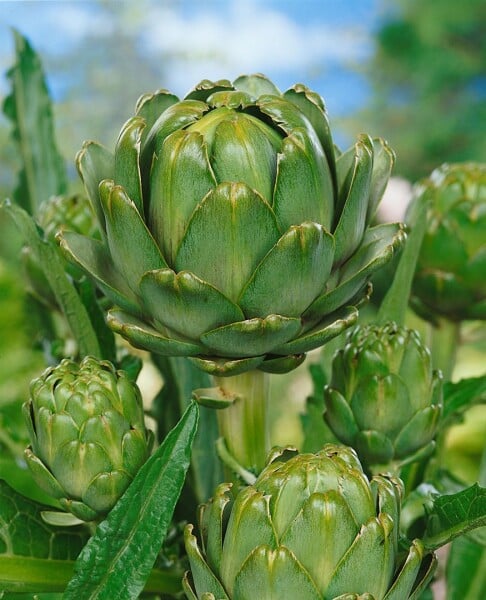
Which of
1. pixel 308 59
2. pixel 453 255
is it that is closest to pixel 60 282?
pixel 453 255

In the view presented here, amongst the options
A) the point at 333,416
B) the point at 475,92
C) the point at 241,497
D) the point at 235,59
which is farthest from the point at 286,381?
the point at 475,92

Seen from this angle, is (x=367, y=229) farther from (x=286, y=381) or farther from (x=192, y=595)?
(x=286, y=381)

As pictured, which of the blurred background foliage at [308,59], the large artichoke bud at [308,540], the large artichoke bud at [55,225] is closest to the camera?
the large artichoke bud at [308,540]

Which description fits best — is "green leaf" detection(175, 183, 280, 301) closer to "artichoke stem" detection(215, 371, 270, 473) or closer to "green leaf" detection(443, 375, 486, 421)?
"artichoke stem" detection(215, 371, 270, 473)

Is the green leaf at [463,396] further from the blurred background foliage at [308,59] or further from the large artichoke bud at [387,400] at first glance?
the blurred background foliage at [308,59]

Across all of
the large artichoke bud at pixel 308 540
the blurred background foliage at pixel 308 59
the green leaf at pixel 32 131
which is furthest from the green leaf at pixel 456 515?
the blurred background foliage at pixel 308 59
